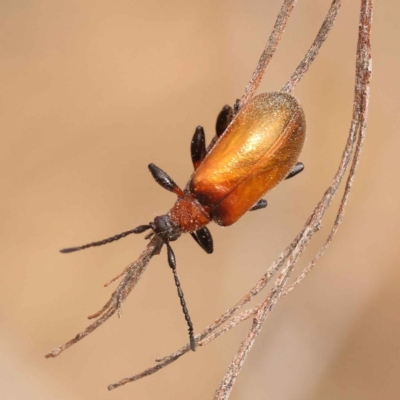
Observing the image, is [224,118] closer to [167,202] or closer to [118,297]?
[118,297]

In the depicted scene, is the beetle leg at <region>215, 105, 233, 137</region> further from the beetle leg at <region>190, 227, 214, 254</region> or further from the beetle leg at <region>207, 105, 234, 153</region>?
the beetle leg at <region>190, 227, 214, 254</region>

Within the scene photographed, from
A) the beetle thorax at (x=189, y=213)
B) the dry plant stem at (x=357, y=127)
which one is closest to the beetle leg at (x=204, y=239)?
the beetle thorax at (x=189, y=213)

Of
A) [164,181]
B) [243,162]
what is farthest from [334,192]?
[164,181]

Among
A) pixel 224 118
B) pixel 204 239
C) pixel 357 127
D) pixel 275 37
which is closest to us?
pixel 357 127

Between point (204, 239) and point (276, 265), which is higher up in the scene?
point (204, 239)

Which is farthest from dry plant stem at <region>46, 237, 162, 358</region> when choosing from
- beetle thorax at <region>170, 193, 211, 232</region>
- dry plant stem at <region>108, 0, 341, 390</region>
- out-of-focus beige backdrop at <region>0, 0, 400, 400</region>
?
out-of-focus beige backdrop at <region>0, 0, 400, 400</region>

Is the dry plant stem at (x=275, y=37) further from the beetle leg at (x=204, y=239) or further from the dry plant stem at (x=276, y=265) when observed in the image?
the beetle leg at (x=204, y=239)

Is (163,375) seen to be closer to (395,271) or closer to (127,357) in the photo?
(127,357)
